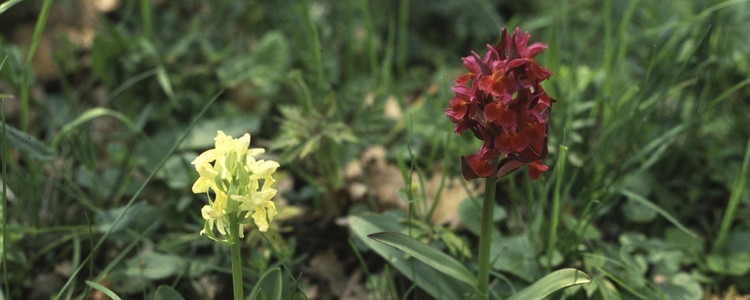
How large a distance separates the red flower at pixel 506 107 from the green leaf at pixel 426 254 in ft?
0.66

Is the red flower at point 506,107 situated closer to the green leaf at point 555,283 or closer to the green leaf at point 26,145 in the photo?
the green leaf at point 555,283

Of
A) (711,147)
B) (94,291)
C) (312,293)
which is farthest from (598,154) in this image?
(94,291)

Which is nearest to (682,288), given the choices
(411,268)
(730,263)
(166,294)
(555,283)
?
(730,263)

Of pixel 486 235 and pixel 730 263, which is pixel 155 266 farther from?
pixel 730 263

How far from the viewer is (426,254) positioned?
1.32 metres

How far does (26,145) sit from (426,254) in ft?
3.76

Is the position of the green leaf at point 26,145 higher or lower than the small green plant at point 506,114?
higher

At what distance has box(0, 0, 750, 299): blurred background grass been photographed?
5.56ft

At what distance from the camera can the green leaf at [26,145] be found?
1.59 meters

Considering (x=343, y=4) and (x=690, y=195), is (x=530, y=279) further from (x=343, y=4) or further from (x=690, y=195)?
(x=343, y=4)

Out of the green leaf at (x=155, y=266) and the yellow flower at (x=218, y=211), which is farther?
the green leaf at (x=155, y=266)

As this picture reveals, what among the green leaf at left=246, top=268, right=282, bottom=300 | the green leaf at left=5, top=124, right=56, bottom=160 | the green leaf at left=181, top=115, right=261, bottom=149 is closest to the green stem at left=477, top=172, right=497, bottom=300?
the green leaf at left=246, top=268, right=282, bottom=300

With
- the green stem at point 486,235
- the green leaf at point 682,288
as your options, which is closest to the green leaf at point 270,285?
the green stem at point 486,235

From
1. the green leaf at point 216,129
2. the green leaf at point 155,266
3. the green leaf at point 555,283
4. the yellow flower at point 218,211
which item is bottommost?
the green leaf at point 555,283
